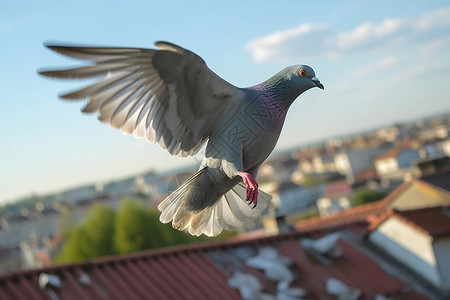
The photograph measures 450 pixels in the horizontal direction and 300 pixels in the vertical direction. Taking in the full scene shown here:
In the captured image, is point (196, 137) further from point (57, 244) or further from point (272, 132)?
point (57, 244)

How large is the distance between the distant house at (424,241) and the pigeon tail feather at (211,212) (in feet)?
20.7

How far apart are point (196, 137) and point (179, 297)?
528 cm

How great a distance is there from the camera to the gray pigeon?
161 centimetres

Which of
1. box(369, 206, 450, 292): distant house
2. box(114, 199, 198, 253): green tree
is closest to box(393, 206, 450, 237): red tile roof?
box(369, 206, 450, 292): distant house

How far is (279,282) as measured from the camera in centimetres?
730

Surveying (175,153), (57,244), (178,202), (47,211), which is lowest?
(47,211)

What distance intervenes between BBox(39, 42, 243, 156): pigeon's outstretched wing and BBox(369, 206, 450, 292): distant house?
6663 mm

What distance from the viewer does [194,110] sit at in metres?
1.76

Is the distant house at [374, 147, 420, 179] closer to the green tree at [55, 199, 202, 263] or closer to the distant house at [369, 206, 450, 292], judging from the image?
the green tree at [55, 199, 202, 263]

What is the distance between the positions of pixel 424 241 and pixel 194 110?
695cm

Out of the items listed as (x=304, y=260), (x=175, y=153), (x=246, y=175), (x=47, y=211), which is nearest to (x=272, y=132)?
(x=246, y=175)

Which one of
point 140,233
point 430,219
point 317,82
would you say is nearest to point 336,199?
point 140,233

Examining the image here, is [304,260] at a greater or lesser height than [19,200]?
greater

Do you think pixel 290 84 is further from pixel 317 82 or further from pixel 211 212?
pixel 211 212
